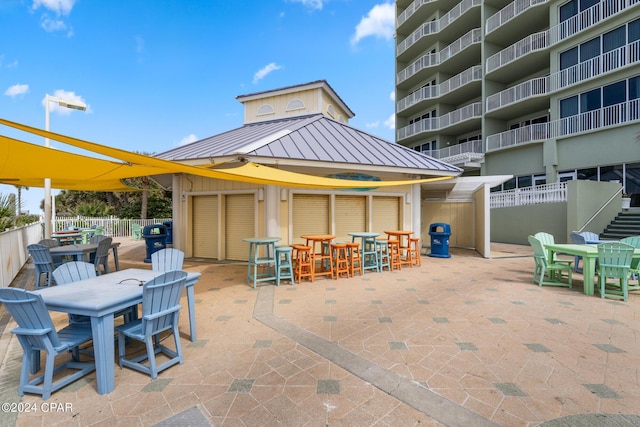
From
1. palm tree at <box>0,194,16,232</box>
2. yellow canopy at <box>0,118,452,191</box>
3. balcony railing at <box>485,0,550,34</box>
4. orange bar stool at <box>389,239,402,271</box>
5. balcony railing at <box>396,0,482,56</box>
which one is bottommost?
orange bar stool at <box>389,239,402,271</box>

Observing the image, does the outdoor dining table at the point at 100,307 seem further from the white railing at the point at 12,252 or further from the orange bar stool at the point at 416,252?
the orange bar stool at the point at 416,252

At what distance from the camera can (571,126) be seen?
1409 cm

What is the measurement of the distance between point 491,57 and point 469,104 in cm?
310

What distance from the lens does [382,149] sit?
9.37 metres

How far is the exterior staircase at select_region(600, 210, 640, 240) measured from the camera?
10586 millimetres

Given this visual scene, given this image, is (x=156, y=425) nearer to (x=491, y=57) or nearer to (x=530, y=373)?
(x=530, y=373)

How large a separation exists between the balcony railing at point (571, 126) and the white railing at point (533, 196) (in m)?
3.68

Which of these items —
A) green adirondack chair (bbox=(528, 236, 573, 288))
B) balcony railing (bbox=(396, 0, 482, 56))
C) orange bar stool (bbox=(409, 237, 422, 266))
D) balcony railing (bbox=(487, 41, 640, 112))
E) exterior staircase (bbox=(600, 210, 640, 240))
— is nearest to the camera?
green adirondack chair (bbox=(528, 236, 573, 288))

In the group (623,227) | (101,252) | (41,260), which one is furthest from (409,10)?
(41,260)

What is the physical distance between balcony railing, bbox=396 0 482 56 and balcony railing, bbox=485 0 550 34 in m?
1.97

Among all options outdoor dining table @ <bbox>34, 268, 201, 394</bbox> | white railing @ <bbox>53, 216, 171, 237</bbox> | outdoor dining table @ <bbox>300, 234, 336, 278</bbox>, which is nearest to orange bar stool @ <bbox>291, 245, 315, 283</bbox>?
outdoor dining table @ <bbox>300, 234, 336, 278</bbox>

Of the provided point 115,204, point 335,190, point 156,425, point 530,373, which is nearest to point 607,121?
point 335,190

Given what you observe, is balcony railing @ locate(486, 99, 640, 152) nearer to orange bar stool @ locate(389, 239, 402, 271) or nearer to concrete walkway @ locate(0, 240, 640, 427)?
concrete walkway @ locate(0, 240, 640, 427)

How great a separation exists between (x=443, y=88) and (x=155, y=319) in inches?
917
